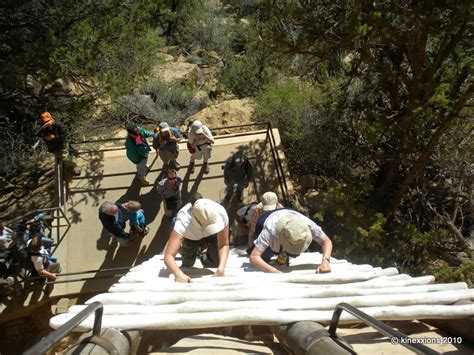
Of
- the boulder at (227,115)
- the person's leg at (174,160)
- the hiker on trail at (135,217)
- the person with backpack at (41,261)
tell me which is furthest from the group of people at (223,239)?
the boulder at (227,115)

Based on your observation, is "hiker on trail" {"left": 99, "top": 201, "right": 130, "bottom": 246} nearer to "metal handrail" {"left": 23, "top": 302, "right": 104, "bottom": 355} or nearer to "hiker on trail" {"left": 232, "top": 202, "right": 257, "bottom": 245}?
"hiker on trail" {"left": 232, "top": 202, "right": 257, "bottom": 245}

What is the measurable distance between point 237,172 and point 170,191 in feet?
4.20

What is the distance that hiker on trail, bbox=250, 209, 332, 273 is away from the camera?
382 centimetres

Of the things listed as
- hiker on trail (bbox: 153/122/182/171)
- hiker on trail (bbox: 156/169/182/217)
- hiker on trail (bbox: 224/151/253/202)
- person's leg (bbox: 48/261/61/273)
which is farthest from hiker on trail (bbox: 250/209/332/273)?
person's leg (bbox: 48/261/61/273)

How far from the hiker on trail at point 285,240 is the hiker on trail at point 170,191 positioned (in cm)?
302

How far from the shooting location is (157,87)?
16.2 metres

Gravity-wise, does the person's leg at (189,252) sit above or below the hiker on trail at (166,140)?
above

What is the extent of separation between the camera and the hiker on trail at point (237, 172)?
7.24 metres

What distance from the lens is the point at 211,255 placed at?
15.1 feet

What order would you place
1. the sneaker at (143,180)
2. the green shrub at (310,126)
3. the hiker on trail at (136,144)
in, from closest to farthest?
the hiker on trail at (136,144)
the sneaker at (143,180)
the green shrub at (310,126)

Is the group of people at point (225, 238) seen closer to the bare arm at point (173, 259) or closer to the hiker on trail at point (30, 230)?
the bare arm at point (173, 259)

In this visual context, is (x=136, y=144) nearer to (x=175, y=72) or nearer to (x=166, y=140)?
(x=166, y=140)

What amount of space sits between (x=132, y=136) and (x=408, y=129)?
5376 mm

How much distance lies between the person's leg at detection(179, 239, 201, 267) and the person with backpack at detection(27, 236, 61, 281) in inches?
127
